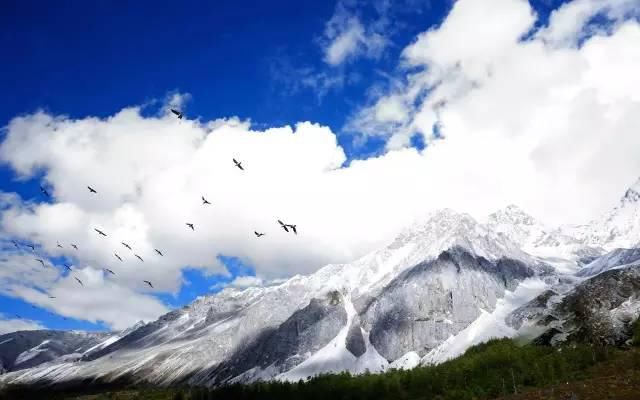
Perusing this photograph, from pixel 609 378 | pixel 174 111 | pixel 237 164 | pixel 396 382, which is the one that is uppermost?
pixel 174 111

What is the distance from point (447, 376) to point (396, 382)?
19.9 m

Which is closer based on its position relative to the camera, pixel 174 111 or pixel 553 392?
pixel 174 111

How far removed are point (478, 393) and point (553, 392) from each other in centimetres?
3968

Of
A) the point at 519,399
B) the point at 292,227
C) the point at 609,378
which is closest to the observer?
the point at 292,227

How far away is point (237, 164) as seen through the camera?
186ft

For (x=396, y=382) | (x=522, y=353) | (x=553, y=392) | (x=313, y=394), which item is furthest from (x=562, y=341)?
(x=553, y=392)

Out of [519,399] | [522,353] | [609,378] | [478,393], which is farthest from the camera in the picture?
[522,353]

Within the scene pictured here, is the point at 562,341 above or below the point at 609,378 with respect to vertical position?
above

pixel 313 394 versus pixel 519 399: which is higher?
pixel 313 394

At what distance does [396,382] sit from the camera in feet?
603

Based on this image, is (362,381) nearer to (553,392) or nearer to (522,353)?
(522,353)

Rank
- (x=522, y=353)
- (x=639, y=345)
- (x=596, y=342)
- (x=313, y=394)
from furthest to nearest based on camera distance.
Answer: (x=313, y=394) → (x=522, y=353) → (x=596, y=342) → (x=639, y=345)

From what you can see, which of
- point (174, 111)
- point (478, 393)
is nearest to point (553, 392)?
point (478, 393)

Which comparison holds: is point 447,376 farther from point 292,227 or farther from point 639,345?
point 292,227
